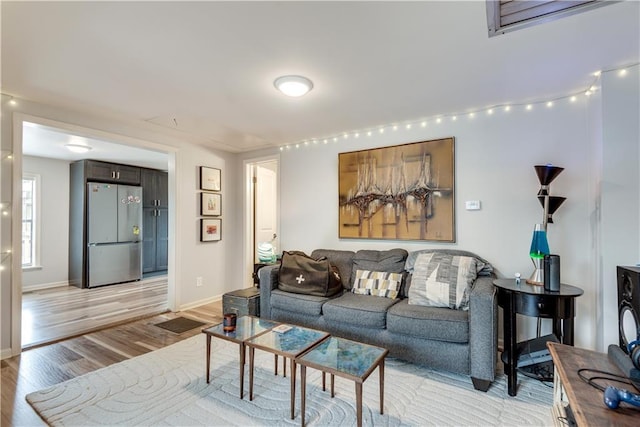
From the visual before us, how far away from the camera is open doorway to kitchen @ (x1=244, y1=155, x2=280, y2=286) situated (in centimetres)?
465

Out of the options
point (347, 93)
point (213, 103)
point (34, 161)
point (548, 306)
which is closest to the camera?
point (548, 306)

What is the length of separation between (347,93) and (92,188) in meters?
5.11

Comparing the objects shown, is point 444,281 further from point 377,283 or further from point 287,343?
point 287,343

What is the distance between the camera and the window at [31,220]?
520 cm

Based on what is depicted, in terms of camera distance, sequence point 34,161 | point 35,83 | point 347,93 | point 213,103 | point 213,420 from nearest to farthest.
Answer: point 213,420 < point 35,83 < point 347,93 < point 213,103 < point 34,161

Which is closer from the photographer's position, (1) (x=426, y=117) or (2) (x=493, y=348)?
(2) (x=493, y=348)

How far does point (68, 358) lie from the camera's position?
2672mm

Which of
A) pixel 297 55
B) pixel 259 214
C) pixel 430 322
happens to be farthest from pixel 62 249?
pixel 430 322

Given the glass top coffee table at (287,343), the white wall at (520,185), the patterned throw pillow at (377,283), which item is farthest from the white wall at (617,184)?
the glass top coffee table at (287,343)

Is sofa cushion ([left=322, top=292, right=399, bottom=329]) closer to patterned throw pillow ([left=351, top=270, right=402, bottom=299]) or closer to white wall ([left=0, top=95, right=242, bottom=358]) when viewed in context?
patterned throw pillow ([left=351, top=270, right=402, bottom=299])

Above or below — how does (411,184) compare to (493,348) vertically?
above

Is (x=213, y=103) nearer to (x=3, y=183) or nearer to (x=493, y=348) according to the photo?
(x=3, y=183)

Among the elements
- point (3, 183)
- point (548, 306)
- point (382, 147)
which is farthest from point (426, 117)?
point (3, 183)

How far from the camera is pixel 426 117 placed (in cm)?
321
